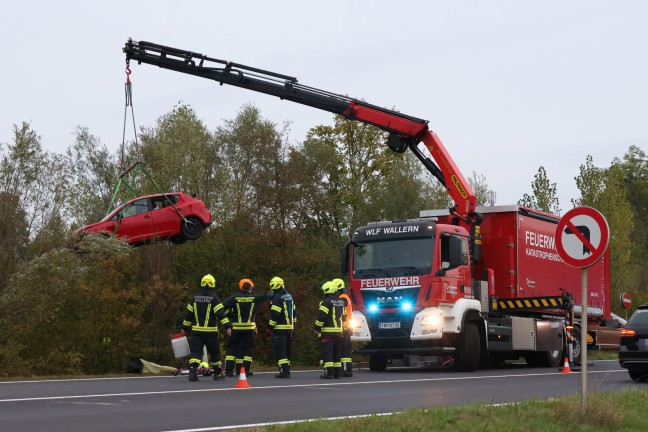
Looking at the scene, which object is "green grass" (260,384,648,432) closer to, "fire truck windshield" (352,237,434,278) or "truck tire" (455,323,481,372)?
"fire truck windshield" (352,237,434,278)

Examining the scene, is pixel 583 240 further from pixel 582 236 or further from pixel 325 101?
pixel 325 101

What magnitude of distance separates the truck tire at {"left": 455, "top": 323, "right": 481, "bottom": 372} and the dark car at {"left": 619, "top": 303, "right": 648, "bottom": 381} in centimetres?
403

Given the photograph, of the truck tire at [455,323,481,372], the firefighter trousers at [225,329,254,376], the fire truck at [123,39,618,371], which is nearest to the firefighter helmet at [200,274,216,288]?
the firefighter trousers at [225,329,254,376]

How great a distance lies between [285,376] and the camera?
18828mm

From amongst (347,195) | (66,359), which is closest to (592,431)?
(66,359)

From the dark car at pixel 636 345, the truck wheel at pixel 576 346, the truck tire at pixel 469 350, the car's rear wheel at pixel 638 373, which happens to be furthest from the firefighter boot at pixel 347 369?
the truck wheel at pixel 576 346

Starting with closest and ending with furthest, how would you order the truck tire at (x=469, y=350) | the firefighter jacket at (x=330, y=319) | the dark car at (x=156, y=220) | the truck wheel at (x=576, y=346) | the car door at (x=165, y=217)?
the firefighter jacket at (x=330, y=319) → the truck tire at (x=469, y=350) → the truck wheel at (x=576, y=346) → the dark car at (x=156, y=220) → the car door at (x=165, y=217)

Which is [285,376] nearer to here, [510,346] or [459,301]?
[459,301]

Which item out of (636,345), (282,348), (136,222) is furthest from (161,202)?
(636,345)

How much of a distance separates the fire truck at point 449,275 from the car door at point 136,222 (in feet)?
16.3

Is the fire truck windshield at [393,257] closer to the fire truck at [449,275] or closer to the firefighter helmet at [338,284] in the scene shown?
the fire truck at [449,275]

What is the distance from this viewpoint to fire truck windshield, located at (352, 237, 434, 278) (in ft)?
69.0

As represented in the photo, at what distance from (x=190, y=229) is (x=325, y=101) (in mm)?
6037

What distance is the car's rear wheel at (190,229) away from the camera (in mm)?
28672
